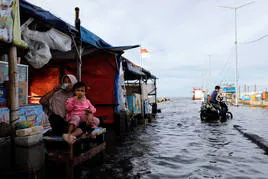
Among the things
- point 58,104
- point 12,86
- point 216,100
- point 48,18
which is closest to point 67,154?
point 58,104

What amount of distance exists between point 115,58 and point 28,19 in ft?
16.4

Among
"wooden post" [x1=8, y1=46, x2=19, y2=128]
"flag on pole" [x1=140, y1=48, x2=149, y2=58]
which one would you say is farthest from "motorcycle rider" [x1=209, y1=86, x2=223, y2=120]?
"wooden post" [x1=8, y1=46, x2=19, y2=128]

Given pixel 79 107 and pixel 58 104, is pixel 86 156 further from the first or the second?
pixel 58 104

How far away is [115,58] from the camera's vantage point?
999cm

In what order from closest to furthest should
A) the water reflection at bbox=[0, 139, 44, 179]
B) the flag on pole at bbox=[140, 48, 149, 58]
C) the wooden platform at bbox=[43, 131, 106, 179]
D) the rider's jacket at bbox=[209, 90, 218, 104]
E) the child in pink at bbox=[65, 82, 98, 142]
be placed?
the water reflection at bbox=[0, 139, 44, 179] < the wooden platform at bbox=[43, 131, 106, 179] < the child in pink at bbox=[65, 82, 98, 142] < the rider's jacket at bbox=[209, 90, 218, 104] < the flag on pole at bbox=[140, 48, 149, 58]

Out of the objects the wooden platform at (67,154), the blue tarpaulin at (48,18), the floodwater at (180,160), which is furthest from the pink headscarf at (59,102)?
the blue tarpaulin at (48,18)

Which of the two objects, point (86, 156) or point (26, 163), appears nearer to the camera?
point (26, 163)

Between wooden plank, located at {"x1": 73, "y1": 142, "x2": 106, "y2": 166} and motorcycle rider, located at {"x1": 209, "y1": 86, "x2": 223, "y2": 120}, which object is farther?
motorcycle rider, located at {"x1": 209, "y1": 86, "x2": 223, "y2": 120}

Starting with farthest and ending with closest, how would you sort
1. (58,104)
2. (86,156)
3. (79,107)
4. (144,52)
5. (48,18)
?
(144,52) < (48,18) < (58,104) < (79,107) < (86,156)

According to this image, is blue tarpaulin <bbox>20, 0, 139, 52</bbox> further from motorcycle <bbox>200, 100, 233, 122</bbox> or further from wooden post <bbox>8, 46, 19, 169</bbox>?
motorcycle <bbox>200, 100, 233, 122</bbox>

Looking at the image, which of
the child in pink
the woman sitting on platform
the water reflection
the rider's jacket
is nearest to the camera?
the water reflection

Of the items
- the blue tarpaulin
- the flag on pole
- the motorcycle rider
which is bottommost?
the motorcycle rider

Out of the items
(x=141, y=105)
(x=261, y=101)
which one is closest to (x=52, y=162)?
(x=141, y=105)

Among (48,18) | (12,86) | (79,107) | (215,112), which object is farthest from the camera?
(215,112)
